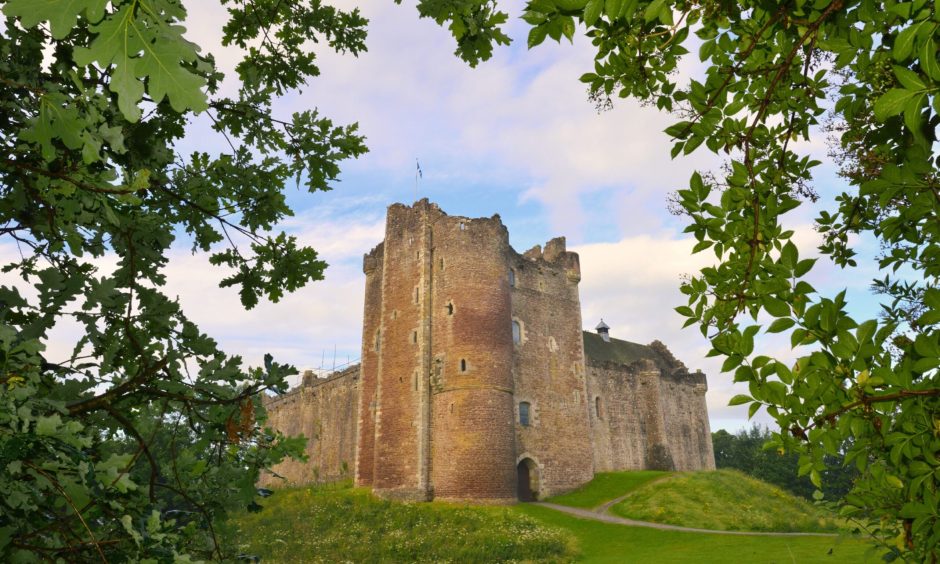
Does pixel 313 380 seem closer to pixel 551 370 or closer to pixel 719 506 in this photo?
pixel 551 370

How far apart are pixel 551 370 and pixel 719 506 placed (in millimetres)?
10170

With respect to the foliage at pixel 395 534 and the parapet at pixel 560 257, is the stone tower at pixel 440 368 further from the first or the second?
the parapet at pixel 560 257

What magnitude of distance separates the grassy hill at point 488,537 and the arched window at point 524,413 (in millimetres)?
4167

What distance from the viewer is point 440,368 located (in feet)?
86.5

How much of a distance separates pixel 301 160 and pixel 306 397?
37.3 meters

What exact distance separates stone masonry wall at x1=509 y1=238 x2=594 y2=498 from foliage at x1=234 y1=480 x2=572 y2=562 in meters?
6.22

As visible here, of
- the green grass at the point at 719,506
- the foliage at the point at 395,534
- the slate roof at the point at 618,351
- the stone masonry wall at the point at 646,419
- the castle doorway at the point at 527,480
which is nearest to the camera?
the foliage at the point at 395,534

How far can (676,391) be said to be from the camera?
1622 inches

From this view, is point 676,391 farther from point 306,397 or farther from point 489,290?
point 306,397

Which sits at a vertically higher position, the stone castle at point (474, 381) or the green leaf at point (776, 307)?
the stone castle at point (474, 381)

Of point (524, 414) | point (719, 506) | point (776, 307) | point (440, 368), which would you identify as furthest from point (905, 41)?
point (524, 414)

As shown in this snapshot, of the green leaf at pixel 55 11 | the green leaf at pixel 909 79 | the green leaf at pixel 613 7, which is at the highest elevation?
the green leaf at pixel 613 7

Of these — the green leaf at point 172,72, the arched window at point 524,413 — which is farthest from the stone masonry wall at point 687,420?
the green leaf at point 172,72

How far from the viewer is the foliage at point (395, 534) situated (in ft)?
56.1
